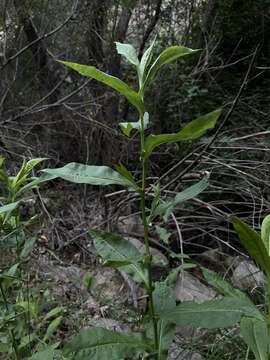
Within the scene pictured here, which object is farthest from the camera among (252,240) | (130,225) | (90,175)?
(130,225)

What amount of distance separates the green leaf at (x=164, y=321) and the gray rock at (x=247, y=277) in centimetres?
186

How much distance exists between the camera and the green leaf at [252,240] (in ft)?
3.68

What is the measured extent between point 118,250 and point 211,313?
1.10 ft

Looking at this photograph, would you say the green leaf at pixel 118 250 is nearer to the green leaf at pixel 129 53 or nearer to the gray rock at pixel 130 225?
the green leaf at pixel 129 53

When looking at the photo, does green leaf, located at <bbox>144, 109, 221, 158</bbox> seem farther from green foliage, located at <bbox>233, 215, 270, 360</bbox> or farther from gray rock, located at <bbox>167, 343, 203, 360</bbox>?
gray rock, located at <bbox>167, 343, 203, 360</bbox>

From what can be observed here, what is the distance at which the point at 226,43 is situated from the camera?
747cm

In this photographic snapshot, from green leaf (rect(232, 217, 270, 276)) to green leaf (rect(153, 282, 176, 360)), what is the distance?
36cm

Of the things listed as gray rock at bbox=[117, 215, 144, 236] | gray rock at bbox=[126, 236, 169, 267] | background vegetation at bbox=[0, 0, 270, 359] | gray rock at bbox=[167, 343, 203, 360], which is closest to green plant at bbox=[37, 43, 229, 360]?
gray rock at bbox=[167, 343, 203, 360]

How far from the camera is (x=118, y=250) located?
1.44m

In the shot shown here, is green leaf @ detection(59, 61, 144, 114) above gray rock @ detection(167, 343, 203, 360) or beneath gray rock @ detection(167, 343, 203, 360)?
above

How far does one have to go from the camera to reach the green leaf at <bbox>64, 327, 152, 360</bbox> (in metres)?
1.24

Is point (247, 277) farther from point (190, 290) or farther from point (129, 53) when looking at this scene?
point (129, 53)

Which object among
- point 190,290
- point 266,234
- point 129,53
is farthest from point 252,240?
point 190,290

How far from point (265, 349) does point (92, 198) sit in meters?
4.18
